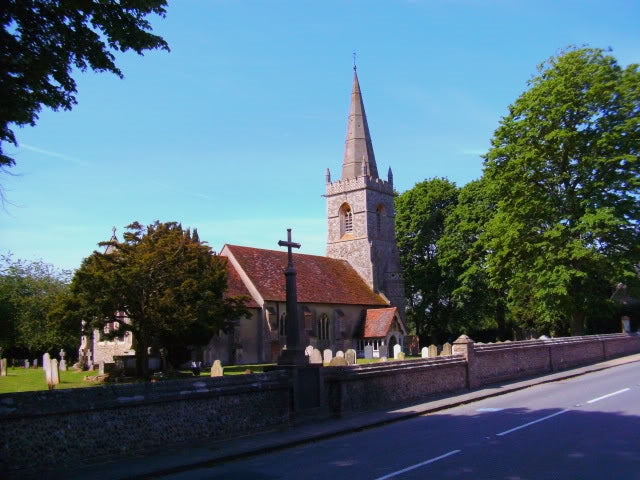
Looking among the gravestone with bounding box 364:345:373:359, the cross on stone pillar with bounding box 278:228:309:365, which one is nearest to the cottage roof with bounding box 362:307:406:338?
the gravestone with bounding box 364:345:373:359

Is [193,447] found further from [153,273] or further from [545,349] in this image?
[545,349]

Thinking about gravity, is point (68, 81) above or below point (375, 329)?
above

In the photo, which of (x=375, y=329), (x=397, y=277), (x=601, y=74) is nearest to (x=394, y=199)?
(x=397, y=277)

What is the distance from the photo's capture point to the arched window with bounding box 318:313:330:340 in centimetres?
4490

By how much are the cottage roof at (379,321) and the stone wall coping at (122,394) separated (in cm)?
3425

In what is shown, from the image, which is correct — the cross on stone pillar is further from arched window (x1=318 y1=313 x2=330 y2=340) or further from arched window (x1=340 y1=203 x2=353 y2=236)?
arched window (x1=340 y1=203 x2=353 y2=236)

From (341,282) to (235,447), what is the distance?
39.0 m

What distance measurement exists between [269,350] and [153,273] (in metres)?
17.4

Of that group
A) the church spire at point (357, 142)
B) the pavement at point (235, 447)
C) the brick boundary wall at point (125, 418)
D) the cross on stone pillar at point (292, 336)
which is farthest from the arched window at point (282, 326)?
the brick boundary wall at point (125, 418)

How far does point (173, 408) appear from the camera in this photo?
10.1 meters

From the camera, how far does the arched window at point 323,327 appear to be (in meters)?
44.9

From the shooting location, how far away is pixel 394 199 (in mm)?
58094

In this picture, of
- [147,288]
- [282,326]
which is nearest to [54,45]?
[147,288]

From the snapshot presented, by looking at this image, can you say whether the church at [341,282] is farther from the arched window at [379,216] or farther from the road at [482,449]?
the road at [482,449]
